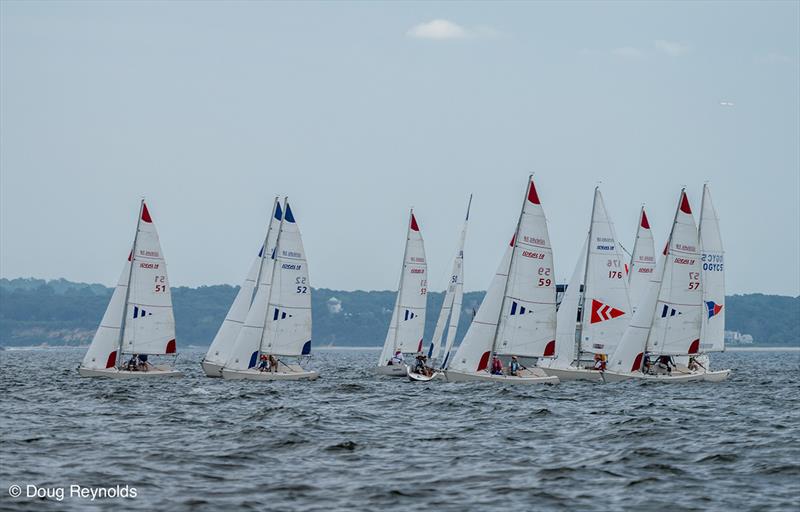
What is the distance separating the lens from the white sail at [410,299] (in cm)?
6122

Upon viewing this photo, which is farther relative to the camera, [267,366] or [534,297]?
[267,366]

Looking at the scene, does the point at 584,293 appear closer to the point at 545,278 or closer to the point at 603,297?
the point at 603,297

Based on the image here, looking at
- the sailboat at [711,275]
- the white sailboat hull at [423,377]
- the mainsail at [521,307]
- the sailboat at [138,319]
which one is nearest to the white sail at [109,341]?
the sailboat at [138,319]

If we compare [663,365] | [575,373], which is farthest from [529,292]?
[663,365]

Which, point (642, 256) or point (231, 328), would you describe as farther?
point (642, 256)

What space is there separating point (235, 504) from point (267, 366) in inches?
1243

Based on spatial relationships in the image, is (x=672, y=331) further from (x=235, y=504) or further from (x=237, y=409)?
(x=235, y=504)

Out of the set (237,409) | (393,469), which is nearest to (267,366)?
(237,409)

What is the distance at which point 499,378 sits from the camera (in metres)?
43.9

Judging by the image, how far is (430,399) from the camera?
40.0m

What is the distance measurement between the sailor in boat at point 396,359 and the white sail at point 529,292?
16.4 meters

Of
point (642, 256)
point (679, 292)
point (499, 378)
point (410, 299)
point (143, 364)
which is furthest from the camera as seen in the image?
point (410, 299)

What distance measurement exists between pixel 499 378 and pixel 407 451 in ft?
61.5

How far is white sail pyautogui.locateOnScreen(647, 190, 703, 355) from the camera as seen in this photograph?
4788 centimetres
